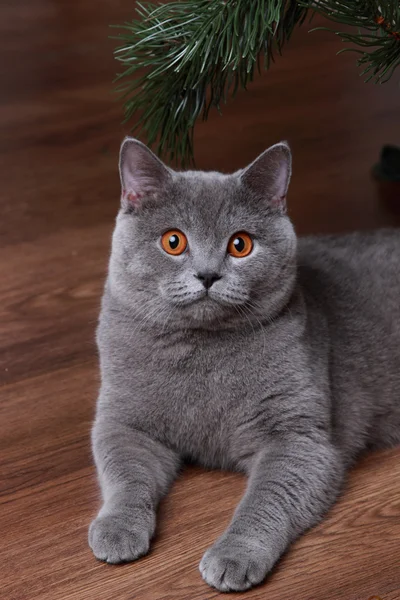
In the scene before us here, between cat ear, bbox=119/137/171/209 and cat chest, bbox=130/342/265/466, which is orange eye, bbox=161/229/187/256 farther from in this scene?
cat chest, bbox=130/342/265/466

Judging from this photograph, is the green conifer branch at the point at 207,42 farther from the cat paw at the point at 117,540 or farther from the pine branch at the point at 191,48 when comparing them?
the cat paw at the point at 117,540

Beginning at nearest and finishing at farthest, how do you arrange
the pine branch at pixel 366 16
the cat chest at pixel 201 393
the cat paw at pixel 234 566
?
the cat paw at pixel 234 566, the pine branch at pixel 366 16, the cat chest at pixel 201 393

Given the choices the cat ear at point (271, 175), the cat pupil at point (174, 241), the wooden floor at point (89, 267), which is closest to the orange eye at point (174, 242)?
the cat pupil at point (174, 241)

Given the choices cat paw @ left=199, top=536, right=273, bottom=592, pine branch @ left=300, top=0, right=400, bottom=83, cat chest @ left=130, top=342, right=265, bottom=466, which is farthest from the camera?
cat chest @ left=130, top=342, right=265, bottom=466

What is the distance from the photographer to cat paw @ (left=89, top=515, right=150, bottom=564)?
137cm

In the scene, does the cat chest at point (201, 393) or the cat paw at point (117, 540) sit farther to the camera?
the cat chest at point (201, 393)

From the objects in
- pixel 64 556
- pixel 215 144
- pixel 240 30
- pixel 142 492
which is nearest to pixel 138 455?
pixel 142 492

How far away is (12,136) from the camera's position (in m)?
3.19

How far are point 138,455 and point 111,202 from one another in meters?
1.35

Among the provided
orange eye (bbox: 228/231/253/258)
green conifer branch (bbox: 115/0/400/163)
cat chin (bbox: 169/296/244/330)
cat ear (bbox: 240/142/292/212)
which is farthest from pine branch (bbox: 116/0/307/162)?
cat chin (bbox: 169/296/244/330)

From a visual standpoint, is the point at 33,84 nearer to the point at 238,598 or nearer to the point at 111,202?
the point at 111,202

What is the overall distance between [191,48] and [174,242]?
34 centimetres

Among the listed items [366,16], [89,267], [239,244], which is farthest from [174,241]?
[89,267]

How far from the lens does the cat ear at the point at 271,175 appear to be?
150 centimetres
